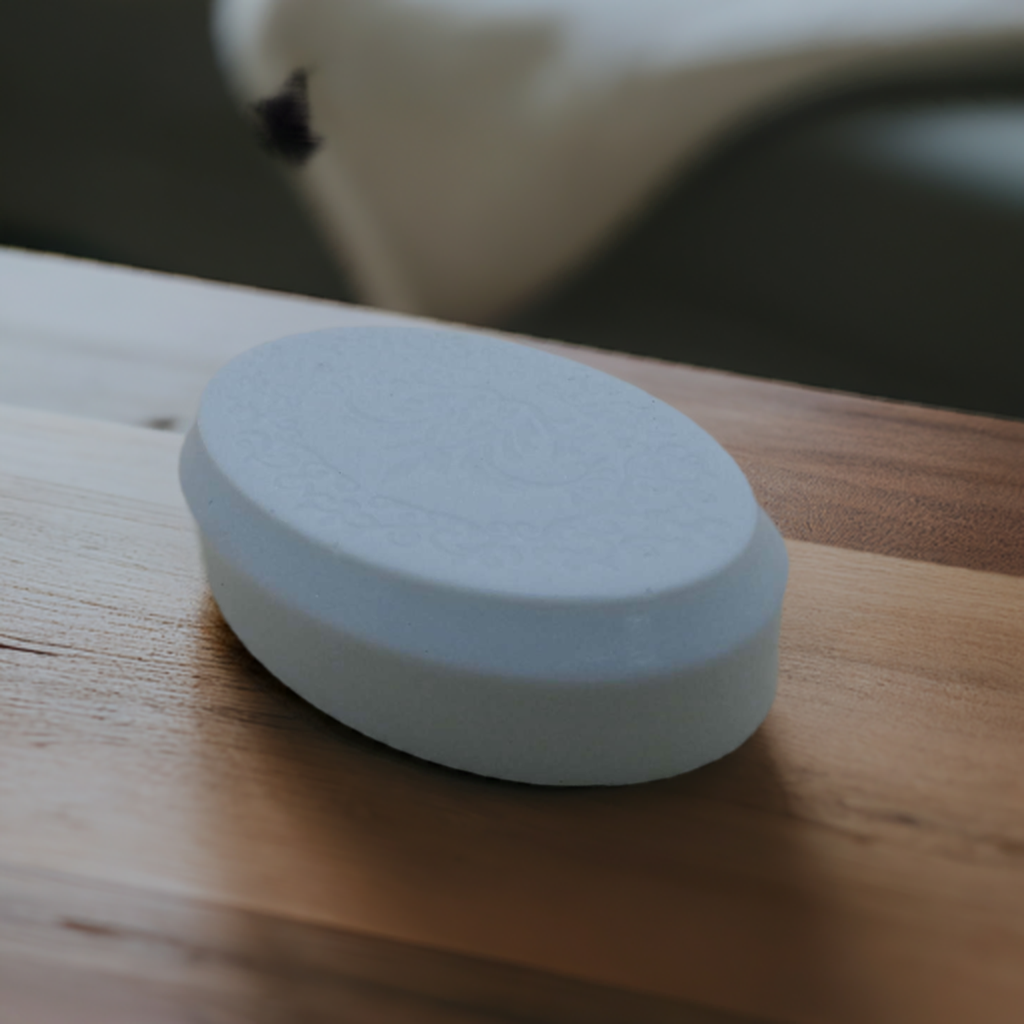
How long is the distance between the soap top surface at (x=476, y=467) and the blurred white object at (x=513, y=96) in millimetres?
834

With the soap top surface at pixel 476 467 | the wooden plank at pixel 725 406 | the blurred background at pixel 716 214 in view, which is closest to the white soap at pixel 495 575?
the soap top surface at pixel 476 467

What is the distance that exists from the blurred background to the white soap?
0.80 m

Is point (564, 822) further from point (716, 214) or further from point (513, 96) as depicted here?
point (513, 96)

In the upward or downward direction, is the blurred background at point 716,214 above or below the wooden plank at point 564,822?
below

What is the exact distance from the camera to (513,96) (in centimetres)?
121

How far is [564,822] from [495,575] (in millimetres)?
72

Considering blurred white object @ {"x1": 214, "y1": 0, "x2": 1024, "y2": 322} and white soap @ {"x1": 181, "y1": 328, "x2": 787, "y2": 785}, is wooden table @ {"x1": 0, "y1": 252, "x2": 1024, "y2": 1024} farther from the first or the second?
blurred white object @ {"x1": 214, "y1": 0, "x2": 1024, "y2": 322}

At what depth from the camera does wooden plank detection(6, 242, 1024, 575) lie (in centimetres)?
46

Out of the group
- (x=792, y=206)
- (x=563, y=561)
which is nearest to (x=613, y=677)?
(x=563, y=561)

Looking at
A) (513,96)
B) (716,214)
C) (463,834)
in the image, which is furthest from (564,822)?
(513,96)

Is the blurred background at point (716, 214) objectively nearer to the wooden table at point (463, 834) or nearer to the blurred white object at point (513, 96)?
the blurred white object at point (513, 96)

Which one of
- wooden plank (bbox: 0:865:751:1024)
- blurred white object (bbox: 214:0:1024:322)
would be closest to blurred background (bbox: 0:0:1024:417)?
blurred white object (bbox: 214:0:1024:322)

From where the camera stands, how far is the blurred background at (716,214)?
3.38 ft

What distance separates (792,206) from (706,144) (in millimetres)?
114
